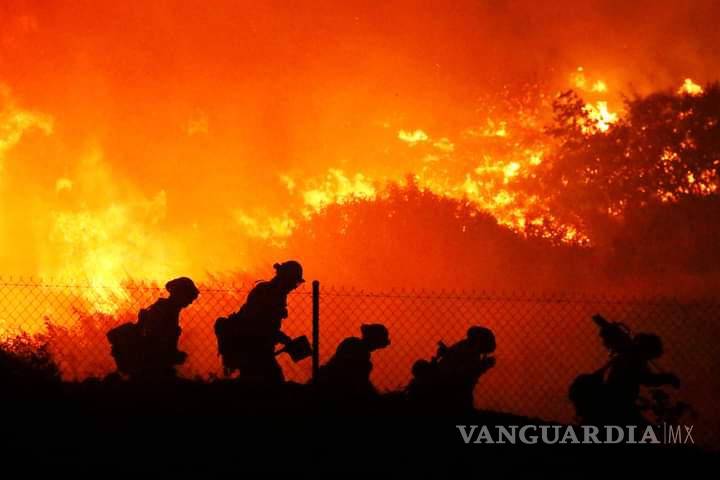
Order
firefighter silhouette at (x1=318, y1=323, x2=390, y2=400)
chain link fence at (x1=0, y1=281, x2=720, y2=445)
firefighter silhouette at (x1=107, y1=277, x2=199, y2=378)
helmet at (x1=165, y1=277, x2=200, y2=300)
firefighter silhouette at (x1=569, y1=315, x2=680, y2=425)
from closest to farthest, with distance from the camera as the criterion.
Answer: firefighter silhouette at (x1=569, y1=315, x2=680, y2=425), firefighter silhouette at (x1=318, y1=323, x2=390, y2=400), firefighter silhouette at (x1=107, y1=277, x2=199, y2=378), helmet at (x1=165, y1=277, x2=200, y2=300), chain link fence at (x1=0, y1=281, x2=720, y2=445)

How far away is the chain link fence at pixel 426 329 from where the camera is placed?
29547mm

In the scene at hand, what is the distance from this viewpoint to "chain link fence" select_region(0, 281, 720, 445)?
2955 cm

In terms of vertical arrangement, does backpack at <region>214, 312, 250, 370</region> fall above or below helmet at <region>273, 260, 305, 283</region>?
below

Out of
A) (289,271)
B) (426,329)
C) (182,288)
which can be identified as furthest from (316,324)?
(426,329)

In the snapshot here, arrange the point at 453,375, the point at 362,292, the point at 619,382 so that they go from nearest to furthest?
the point at 619,382 < the point at 453,375 < the point at 362,292

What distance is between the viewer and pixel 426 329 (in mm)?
41438

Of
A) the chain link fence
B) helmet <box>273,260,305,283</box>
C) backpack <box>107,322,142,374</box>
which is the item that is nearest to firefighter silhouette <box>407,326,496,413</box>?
helmet <box>273,260,305,283</box>

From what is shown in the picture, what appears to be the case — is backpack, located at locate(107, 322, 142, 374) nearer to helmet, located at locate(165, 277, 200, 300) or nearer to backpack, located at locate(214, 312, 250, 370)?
helmet, located at locate(165, 277, 200, 300)

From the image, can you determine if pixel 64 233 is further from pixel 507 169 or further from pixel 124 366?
pixel 124 366

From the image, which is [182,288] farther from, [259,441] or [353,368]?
[259,441]

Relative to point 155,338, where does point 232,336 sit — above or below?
below

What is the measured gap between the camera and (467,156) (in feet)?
110

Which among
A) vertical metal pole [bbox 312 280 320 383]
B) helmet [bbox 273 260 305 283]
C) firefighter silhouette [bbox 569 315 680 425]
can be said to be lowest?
firefighter silhouette [bbox 569 315 680 425]

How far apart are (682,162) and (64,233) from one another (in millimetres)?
29538
